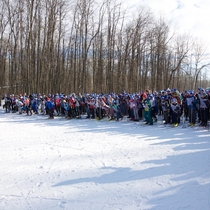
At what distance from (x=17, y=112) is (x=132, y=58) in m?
15.8

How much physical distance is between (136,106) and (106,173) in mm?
8771

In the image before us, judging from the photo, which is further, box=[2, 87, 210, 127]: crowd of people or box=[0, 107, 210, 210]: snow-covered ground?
box=[2, 87, 210, 127]: crowd of people

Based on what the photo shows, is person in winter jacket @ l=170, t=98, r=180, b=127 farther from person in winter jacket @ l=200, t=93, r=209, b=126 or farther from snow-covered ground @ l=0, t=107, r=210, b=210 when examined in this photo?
snow-covered ground @ l=0, t=107, r=210, b=210

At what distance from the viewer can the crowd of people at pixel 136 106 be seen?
37.5 feet

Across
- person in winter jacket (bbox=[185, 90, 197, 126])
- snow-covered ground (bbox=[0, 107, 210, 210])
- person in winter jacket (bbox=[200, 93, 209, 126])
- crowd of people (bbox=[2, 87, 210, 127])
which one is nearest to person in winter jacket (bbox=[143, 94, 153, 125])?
crowd of people (bbox=[2, 87, 210, 127])

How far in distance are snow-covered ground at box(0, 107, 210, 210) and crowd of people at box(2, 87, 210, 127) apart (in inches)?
111

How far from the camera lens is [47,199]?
4.14 meters

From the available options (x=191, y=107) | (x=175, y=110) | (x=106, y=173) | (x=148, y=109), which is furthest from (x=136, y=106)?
(x=106, y=173)

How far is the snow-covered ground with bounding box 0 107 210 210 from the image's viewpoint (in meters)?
4.02

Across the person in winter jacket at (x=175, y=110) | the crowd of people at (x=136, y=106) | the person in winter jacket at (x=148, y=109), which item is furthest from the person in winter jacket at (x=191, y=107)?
the person in winter jacket at (x=148, y=109)

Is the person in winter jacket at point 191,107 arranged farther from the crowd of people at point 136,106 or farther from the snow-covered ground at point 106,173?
the snow-covered ground at point 106,173

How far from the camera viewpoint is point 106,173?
5320 mm

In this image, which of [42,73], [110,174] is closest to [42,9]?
[42,73]

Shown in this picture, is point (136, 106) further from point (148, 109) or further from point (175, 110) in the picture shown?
point (175, 110)
